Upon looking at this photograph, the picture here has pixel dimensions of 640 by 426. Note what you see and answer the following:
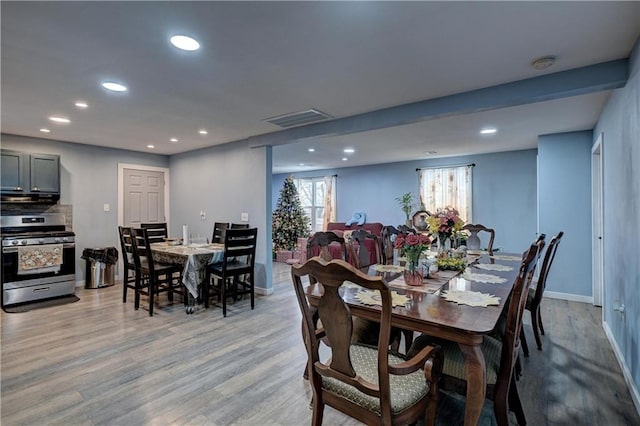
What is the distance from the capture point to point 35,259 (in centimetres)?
440

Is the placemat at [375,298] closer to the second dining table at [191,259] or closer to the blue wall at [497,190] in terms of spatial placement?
the second dining table at [191,259]

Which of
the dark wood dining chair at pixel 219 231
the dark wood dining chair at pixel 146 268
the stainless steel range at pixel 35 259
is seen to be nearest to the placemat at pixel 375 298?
the dark wood dining chair at pixel 146 268

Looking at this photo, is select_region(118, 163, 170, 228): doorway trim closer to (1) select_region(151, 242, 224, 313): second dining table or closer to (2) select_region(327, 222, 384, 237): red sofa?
(1) select_region(151, 242, 224, 313): second dining table

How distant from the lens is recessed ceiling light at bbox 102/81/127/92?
2816 mm

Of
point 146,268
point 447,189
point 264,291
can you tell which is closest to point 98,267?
point 146,268

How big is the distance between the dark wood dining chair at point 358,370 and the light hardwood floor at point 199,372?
628 mm

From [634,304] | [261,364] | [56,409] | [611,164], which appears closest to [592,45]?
[611,164]

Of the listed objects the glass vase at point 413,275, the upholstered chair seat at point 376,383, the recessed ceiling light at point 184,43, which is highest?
the recessed ceiling light at point 184,43

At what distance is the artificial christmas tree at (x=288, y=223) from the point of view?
25.8 feet

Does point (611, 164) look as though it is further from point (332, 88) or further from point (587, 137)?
point (332, 88)

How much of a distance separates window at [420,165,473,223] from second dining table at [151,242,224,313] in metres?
4.94

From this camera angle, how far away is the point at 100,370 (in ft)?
8.54

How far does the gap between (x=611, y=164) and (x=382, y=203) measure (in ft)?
17.2

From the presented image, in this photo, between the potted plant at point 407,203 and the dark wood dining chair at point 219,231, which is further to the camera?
the potted plant at point 407,203
